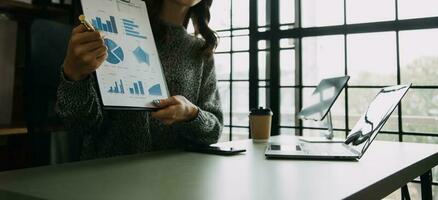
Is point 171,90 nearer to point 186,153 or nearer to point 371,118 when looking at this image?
point 186,153

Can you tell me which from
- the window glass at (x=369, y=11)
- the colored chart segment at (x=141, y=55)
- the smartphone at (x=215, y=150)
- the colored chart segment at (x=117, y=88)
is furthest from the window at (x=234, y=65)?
the colored chart segment at (x=117, y=88)

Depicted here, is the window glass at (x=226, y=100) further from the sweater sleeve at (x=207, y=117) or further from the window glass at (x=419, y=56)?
the sweater sleeve at (x=207, y=117)

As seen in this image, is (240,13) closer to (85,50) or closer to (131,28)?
(131,28)

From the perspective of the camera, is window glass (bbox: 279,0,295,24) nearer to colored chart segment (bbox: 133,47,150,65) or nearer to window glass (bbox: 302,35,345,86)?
window glass (bbox: 302,35,345,86)

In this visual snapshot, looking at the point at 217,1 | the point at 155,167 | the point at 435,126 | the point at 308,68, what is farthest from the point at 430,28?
the point at 155,167

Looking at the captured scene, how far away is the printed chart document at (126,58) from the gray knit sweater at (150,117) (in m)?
0.05

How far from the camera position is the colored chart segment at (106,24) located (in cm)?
83

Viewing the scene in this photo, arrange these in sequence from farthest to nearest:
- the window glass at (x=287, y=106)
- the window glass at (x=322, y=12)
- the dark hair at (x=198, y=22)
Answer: the window glass at (x=287, y=106), the window glass at (x=322, y=12), the dark hair at (x=198, y=22)

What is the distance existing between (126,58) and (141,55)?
53 millimetres

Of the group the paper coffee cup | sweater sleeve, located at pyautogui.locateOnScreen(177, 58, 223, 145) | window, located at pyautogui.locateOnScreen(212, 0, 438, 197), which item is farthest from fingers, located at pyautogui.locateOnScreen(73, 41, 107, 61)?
window, located at pyautogui.locateOnScreen(212, 0, 438, 197)

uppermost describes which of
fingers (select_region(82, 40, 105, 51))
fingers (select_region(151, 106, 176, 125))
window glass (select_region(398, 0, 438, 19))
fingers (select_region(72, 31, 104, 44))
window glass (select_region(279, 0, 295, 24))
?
window glass (select_region(279, 0, 295, 24))

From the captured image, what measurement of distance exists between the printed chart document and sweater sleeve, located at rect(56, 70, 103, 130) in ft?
0.20

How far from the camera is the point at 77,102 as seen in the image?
873mm

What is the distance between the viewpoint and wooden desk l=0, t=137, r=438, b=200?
0.53 meters
